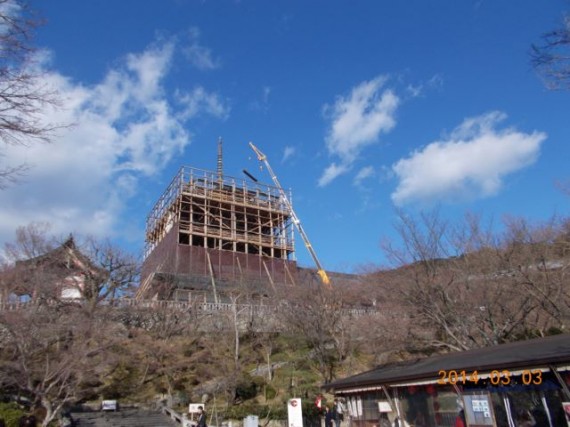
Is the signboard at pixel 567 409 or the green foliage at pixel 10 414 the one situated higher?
the green foliage at pixel 10 414

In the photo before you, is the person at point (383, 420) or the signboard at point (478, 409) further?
the person at point (383, 420)

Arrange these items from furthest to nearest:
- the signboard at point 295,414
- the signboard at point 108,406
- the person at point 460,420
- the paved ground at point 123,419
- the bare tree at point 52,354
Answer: the signboard at point 108,406 < the paved ground at point 123,419 < the bare tree at point 52,354 < the signboard at point 295,414 < the person at point 460,420

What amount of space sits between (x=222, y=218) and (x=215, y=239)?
257 centimetres

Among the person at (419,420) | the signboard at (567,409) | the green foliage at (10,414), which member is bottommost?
the person at (419,420)

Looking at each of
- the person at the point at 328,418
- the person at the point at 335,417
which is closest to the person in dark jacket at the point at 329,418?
the person at the point at 328,418

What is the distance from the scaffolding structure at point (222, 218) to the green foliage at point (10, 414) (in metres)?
27.1

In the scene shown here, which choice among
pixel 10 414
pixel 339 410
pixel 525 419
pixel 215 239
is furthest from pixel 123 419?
pixel 215 239

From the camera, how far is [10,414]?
1775 cm

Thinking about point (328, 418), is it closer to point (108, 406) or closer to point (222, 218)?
point (108, 406)

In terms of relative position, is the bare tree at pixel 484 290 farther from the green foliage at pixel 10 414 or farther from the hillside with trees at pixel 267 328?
the green foliage at pixel 10 414

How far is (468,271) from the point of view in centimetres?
2266

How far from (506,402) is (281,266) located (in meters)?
39.2
